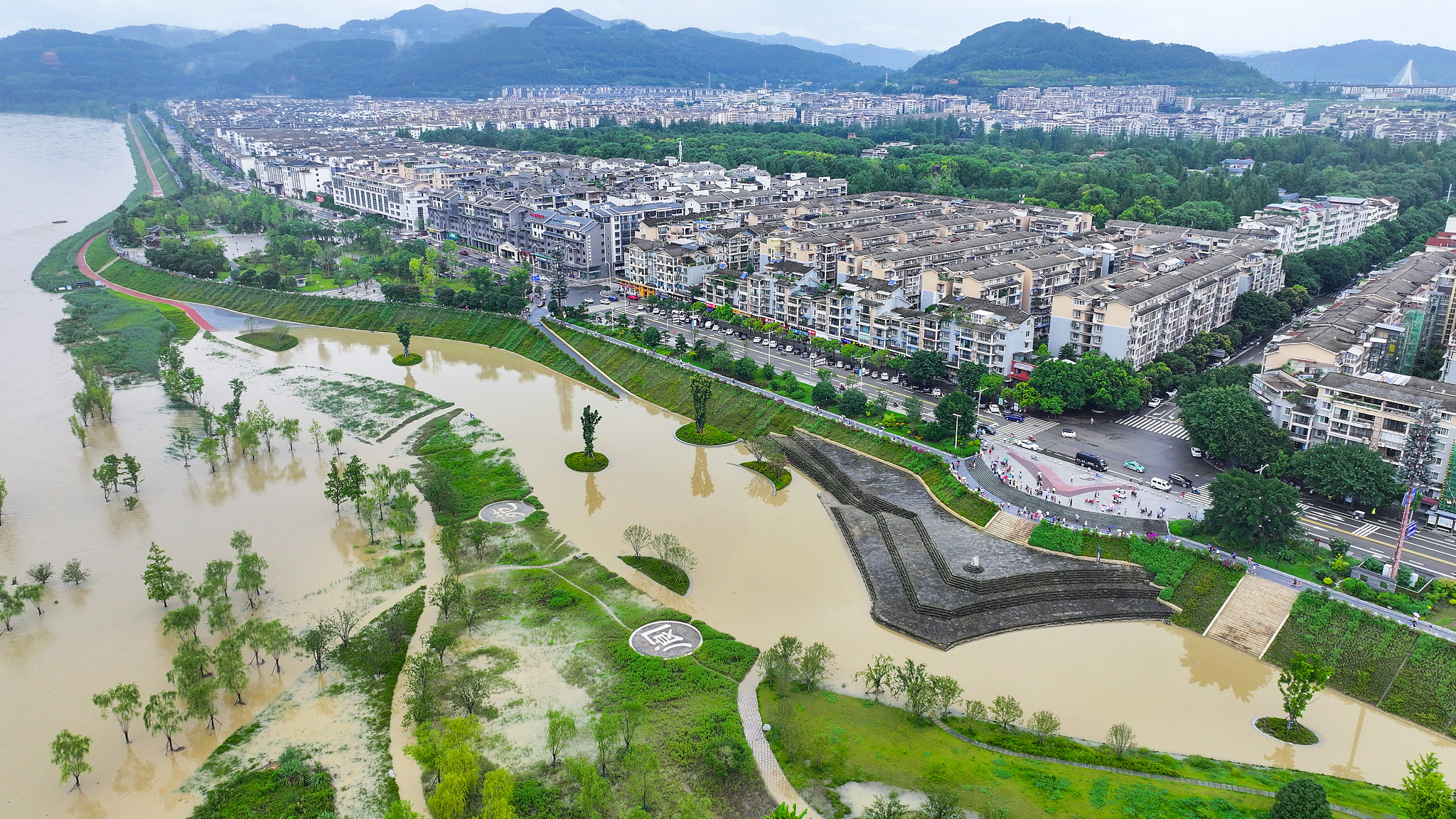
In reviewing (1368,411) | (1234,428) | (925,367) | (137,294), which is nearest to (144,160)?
(137,294)

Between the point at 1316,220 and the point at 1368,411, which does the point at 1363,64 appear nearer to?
the point at 1316,220

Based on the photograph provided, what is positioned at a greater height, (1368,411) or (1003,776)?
(1368,411)

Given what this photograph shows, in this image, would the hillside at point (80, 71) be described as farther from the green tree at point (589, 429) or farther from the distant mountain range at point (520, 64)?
the green tree at point (589, 429)

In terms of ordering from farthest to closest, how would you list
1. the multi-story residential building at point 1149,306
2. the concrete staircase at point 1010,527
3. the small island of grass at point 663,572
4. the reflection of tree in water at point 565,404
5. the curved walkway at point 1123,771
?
the reflection of tree in water at point 565,404
the multi-story residential building at point 1149,306
the concrete staircase at point 1010,527
the small island of grass at point 663,572
the curved walkway at point 1123,771

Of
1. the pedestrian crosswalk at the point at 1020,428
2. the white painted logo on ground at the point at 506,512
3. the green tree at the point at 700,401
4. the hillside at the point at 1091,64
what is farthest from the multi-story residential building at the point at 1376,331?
the hillside at the point at 1091,64

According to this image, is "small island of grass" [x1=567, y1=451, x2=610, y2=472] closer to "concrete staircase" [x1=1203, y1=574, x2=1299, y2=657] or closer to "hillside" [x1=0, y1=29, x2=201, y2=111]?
"concrete staircase" [x1=1203, y1=574, x2=1299, y2=657]

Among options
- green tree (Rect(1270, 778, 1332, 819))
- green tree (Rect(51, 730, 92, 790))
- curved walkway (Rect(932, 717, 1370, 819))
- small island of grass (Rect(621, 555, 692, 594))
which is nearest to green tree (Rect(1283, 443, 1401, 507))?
curved walkway (Rect(932, 717, 1370, 819))

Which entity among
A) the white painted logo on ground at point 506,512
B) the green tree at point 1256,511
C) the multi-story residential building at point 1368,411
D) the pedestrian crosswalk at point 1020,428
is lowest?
the white painted logo on ground at point 506,512
